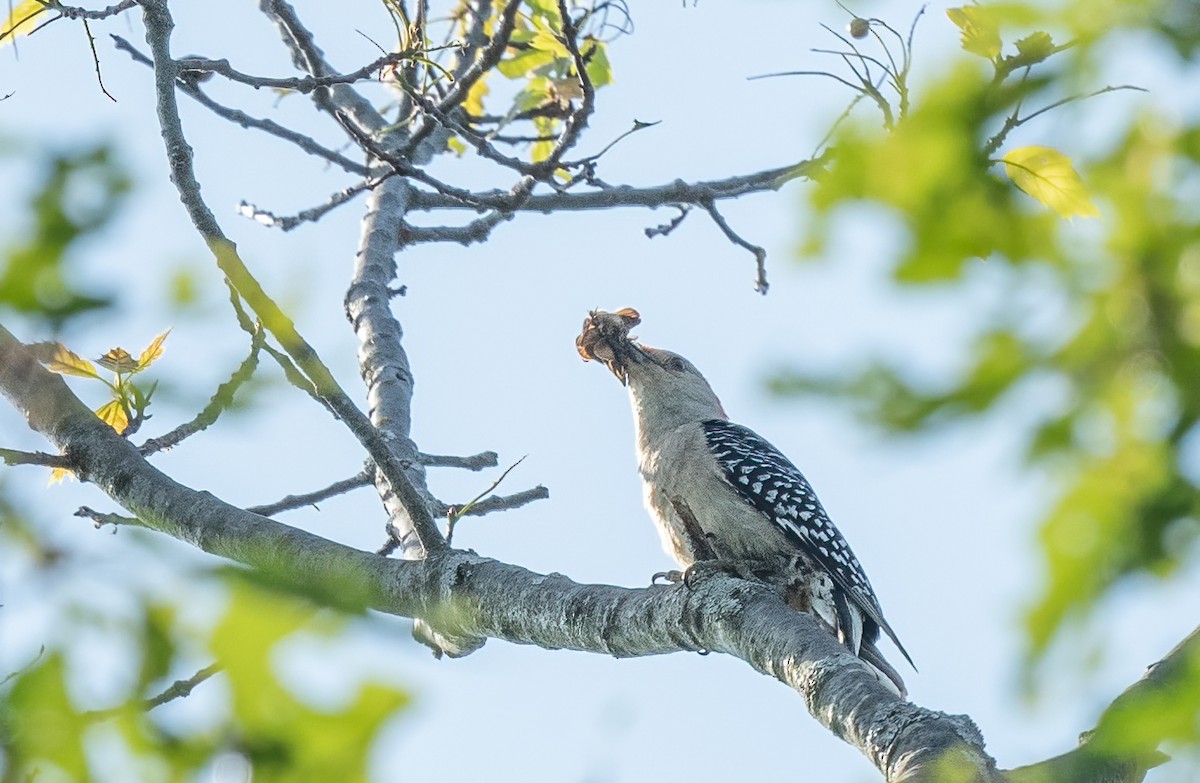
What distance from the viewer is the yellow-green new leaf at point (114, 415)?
4.18 metres

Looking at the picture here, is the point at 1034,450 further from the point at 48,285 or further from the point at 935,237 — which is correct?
the point at 48,285

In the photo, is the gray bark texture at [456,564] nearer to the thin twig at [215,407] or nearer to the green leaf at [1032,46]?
the thin twig at [215,407]

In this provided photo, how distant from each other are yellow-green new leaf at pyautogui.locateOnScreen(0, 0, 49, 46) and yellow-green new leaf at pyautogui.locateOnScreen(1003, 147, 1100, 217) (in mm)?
3196

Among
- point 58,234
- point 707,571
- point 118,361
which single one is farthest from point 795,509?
point 58,234

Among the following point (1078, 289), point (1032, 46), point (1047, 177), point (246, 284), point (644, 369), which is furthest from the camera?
point (644, 369)

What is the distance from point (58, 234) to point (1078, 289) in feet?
3.44

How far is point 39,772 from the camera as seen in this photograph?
1.27 m

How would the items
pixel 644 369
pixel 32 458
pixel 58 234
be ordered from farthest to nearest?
pixel 644 369 → pixel 32 458 → pixel 58 234

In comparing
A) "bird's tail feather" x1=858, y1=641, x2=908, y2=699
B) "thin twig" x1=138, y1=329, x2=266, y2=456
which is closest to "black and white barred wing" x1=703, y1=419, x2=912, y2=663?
"bird's tail feather" x1=858, y1=641, x2=908, y2=699

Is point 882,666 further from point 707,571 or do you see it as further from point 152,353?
point 152,353

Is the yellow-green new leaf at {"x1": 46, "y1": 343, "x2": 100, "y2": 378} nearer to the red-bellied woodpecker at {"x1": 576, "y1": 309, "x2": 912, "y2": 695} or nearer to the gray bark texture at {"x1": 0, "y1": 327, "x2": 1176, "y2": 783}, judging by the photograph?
the gray bark texture at {"x1": 0, "y1": 327, "x2": 1176, "y2": 783}

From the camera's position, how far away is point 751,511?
20.2 feet

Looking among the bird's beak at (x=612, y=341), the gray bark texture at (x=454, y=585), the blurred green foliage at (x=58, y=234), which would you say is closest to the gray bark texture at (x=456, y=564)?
the gray bark texture at (x=454, y=585)

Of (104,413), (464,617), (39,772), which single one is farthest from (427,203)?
(39,772)
